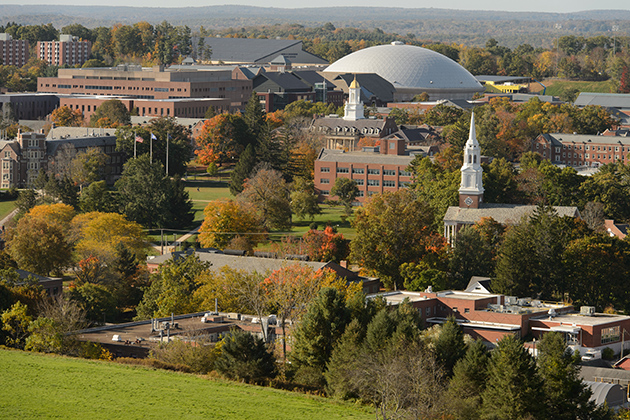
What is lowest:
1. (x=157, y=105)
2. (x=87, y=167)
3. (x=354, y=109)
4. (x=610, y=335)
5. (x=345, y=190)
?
(x=610, y=335)

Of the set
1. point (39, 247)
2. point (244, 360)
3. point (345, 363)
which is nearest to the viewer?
point (345, 363)

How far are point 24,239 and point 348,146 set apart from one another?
2549 inches

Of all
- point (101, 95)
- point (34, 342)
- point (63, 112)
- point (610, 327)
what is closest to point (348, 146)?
point (63, 112)

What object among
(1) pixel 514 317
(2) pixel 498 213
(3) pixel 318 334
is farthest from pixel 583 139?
(3) pixel 318 334

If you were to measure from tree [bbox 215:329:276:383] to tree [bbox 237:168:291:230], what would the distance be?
1859 inches

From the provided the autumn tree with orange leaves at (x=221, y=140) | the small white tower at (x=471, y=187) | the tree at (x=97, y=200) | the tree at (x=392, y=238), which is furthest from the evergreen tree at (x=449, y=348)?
the autumn tree with orange leaves at (x=221, y=140)

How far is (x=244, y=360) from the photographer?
51.7 meters

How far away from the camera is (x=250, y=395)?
47750mm

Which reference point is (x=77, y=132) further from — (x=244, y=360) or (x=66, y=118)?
(x=244, y=360)

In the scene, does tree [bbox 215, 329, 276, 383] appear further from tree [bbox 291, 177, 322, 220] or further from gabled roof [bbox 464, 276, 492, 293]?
tree [bbox 291, 177, 322, 220]

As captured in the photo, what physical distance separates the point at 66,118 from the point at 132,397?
12461 centimetres

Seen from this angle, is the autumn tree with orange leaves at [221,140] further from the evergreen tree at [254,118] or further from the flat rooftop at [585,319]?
the flat rooftop at [585,319]

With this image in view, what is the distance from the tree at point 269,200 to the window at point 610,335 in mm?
38027

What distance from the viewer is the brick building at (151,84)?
187 meters
